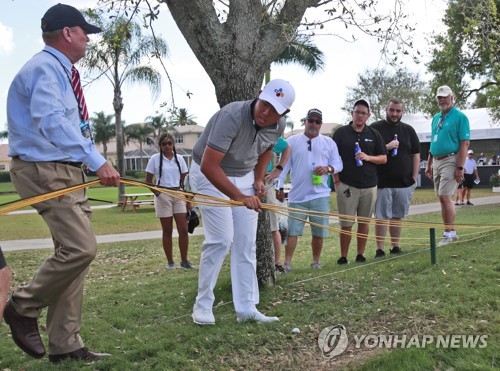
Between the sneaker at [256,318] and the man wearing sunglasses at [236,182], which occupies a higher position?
the man wearing sunglasses at [236,182]

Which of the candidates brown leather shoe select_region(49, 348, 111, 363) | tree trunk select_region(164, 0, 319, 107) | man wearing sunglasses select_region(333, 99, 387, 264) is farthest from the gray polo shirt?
man wearing sunglasses select_region(333, 99, 387, 264)

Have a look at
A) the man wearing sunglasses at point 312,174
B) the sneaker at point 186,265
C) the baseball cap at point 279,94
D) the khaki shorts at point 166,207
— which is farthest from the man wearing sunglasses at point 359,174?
the baseball cap at point 279,94

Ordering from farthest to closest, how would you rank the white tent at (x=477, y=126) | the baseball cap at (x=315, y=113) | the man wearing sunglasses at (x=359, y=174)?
the white tent at (x=477, y=126) → the man wearing sunglasses at (x=359, y=174) → the baseball cap at (x=315, y=113)

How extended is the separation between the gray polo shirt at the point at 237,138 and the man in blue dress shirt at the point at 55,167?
98 cm

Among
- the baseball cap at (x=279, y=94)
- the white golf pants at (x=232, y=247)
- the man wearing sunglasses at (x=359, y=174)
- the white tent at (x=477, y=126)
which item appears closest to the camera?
the baseball cap at (x=279, y=94)

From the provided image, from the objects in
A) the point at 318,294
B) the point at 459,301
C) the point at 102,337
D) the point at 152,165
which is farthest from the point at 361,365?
the point at 152,165

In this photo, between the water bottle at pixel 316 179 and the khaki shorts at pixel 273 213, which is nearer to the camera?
the water bottle at pixel 316 179

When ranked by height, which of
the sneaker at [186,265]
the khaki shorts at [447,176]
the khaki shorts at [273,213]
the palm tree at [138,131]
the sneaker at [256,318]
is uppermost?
the palm tree at [138,131]

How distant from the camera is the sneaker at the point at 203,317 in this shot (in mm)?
4660

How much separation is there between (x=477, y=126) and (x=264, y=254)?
24908 mm

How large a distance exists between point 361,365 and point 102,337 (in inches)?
85.8

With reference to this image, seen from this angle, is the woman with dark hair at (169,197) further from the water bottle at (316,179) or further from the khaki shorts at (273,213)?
the water bottle at (316,179)

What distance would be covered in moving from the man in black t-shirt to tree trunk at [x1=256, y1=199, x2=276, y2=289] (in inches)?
96.0

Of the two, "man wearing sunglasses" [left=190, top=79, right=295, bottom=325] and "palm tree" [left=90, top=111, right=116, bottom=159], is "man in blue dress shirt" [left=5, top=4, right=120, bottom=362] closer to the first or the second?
"man wearing sunglasses" [left=190, top=79, right=295, bottom=325]
